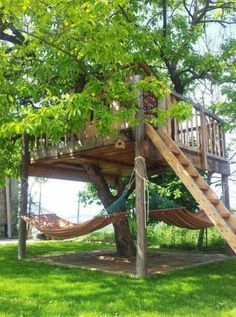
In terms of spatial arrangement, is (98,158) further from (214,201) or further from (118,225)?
(214,201)

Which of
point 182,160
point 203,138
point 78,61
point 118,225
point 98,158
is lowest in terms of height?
point 118,225

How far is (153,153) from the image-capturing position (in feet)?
22.3

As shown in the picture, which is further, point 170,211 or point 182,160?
point 170,211

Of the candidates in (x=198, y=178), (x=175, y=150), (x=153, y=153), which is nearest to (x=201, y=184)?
(x=198, y=178)

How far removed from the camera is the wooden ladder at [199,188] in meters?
5.00

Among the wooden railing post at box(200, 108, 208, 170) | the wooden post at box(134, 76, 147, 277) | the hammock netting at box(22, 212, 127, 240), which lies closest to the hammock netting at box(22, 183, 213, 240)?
the hammock netting at box(22, 212, 127, 240)

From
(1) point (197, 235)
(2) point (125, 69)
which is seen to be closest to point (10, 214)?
(1) point (197, 235)

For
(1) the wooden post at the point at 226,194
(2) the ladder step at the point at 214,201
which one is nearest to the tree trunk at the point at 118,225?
(1) the wooden post at the point at 226,194

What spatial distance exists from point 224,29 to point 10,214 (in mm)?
11409

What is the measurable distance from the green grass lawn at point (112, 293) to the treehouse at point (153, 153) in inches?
26.8

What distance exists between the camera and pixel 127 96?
18.9ft

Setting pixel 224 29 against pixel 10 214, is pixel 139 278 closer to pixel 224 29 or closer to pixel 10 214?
pixel 224 29

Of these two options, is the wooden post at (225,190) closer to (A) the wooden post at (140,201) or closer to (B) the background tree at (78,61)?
(B) the background tree at (78,61)

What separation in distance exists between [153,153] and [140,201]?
0.98 metres
